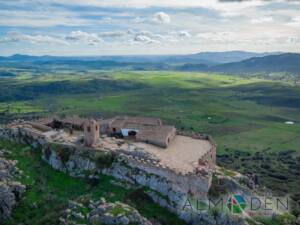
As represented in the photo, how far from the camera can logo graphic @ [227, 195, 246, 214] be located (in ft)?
167

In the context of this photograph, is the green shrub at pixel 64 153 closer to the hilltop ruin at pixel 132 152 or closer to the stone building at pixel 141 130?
the hilltop ruin at pixel 132 152

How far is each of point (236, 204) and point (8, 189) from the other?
101 feet

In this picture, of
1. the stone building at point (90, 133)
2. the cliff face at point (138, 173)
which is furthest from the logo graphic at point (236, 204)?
the stone building at point (90, 133)

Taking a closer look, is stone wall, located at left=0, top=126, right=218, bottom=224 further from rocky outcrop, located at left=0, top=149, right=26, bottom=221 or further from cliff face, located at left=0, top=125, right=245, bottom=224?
rocky outcrop, located at left=0, top=149, right=26, bottom=221

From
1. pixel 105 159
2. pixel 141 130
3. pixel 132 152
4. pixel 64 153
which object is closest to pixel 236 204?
pixel 132 152

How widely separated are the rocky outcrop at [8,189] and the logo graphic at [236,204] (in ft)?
92.4

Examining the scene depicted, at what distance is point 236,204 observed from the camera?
2077 inches

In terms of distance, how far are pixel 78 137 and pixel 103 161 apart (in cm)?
1043

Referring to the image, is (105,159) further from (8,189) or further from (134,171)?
(8,189)

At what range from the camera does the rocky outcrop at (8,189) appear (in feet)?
173

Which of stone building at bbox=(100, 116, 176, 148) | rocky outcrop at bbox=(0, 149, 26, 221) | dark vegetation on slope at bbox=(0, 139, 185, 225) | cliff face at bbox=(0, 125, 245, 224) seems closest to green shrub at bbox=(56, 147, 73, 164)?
cliff face at bbox=(0, 125, 245, 224)

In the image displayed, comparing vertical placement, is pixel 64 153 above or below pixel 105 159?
below

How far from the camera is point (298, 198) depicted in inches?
2894

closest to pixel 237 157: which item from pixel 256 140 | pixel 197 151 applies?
pixel 256 140
